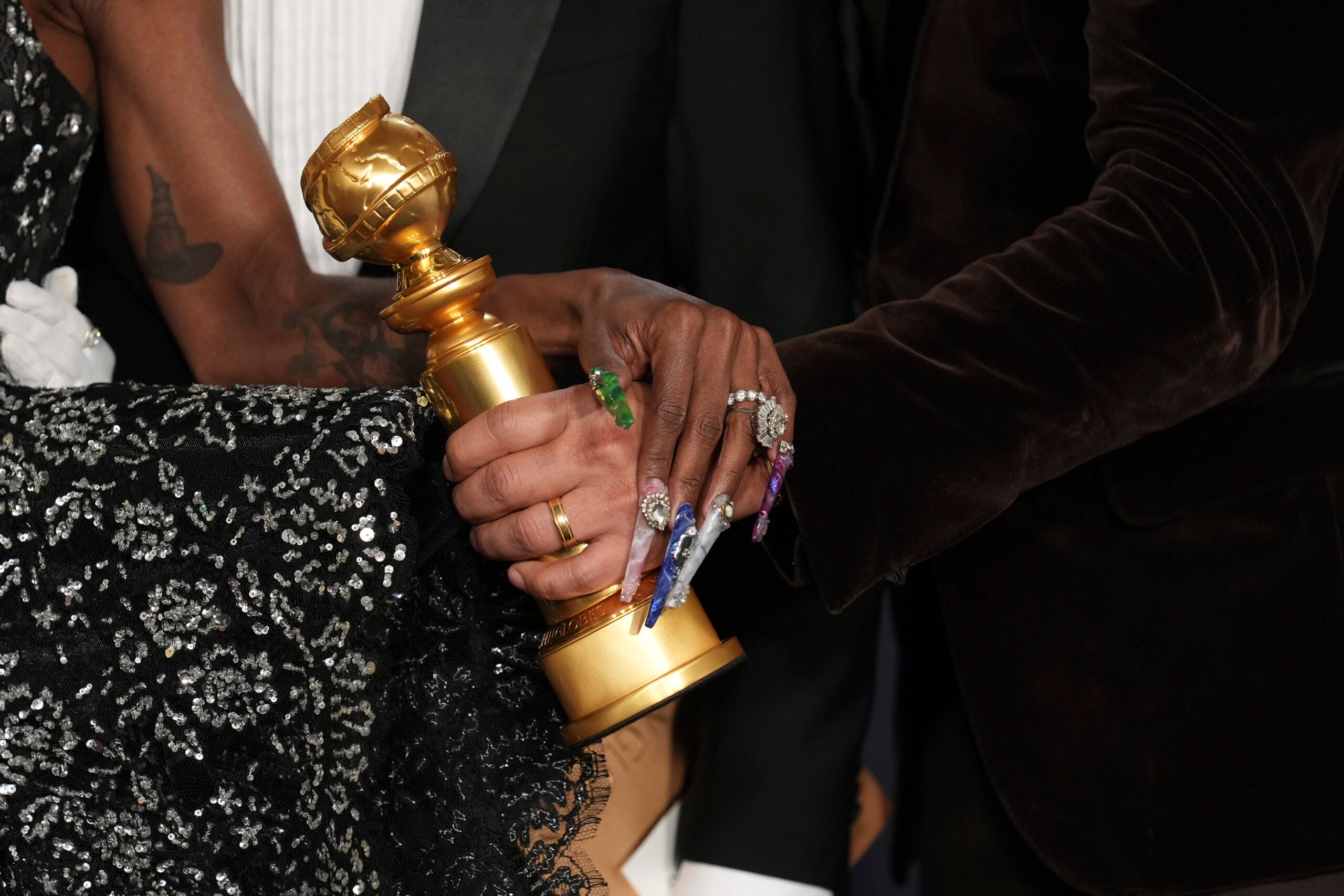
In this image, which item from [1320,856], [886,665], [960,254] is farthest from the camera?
[886,665]

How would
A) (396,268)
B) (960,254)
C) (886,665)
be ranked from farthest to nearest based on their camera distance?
(886,665), (960,254), (396,268)

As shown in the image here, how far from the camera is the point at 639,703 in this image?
549mm

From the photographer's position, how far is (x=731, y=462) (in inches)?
23.9

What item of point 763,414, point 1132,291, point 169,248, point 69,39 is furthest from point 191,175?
point 1132,291

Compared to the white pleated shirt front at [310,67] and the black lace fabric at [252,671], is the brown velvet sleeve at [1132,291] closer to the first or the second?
the black lace fabric at [252,671]

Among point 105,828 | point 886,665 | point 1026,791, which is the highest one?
point 105,828

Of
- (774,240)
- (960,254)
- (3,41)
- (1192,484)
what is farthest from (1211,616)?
(3,41)

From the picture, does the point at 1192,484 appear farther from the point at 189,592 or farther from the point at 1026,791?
the point at 189,592

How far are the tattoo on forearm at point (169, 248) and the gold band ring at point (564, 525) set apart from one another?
0.53m

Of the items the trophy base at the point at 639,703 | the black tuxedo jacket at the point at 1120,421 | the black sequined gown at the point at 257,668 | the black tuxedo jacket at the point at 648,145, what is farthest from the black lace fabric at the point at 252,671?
the black tuxedo jacket at the point at 648,145

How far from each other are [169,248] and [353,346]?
0.25m

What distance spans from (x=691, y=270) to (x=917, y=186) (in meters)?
0.23

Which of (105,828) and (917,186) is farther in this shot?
(917,186)

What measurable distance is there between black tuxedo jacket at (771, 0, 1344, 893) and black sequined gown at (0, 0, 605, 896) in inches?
9.5
